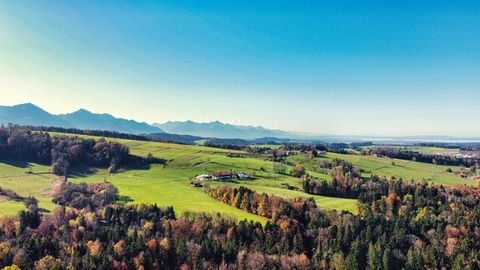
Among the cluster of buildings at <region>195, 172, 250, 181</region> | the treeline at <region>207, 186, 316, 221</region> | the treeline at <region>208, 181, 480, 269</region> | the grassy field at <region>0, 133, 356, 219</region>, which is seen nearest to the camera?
the treeline at <region>208, 181, 480, 269</region>

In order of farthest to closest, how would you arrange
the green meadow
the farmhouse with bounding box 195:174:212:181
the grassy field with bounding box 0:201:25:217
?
the farmhouse with bounding box 195:174:212:181 → the green meadow → the grassy field with bounding box 0:201:25:217

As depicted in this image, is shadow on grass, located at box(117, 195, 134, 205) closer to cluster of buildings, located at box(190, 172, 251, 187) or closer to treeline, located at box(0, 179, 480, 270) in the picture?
treeline, located at box(0, 179, 480, 270)

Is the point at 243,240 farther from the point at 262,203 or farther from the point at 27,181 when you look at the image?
the point at 27,181

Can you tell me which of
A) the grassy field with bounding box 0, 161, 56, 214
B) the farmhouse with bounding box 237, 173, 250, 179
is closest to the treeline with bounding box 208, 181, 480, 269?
the farmhouse with bounding box 237, 173, 250, 179

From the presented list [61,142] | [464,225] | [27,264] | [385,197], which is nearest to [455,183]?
[385,197]

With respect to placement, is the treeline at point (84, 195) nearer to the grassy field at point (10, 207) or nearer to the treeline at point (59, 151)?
the grassy field at point (10, 207)

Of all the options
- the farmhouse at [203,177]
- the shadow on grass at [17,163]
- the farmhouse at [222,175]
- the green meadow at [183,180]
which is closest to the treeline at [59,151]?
the shadow on grass at [17,163]

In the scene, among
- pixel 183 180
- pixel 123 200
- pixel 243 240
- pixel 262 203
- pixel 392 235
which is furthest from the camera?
pixel 183 180

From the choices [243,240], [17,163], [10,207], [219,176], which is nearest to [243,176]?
[219,176]
